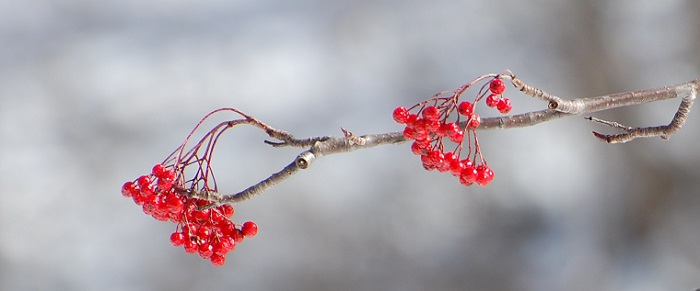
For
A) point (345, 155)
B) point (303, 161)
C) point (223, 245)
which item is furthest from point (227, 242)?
point (345, 155)

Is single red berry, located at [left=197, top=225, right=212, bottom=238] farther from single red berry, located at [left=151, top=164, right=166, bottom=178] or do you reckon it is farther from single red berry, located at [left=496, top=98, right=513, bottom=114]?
single red berry, located at [left=496, top=98, right=513, bottom=114]

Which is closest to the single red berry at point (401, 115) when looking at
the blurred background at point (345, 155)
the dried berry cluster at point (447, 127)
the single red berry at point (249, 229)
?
the dried berry cluster at point (447, 127)

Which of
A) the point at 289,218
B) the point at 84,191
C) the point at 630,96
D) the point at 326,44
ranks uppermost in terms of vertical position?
the point at 326,44

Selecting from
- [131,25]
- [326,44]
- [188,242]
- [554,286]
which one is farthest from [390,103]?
[188,242]

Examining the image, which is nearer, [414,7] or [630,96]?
[630,96]

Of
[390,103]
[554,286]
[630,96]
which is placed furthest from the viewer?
[390,103]

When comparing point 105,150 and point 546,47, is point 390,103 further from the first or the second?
point 105,150

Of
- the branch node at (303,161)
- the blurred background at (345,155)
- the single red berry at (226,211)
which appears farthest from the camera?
the blurred background at (345,155)

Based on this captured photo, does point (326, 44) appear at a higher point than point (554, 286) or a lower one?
higher

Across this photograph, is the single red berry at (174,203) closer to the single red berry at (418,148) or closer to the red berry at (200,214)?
the red berry at (200,214)
